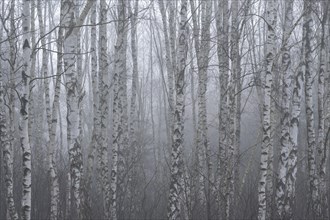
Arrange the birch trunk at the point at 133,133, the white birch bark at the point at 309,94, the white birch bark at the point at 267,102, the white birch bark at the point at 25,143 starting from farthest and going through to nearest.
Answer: the birch trunk at the point at 133,133, the white birch bark at the point at 309,94, the white birch bark at the point at 267,102, the white birch bark at the point at 25,143

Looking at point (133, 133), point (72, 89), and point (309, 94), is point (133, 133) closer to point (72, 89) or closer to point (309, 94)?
point (309, 94)

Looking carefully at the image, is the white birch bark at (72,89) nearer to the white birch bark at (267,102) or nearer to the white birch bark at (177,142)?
the white birch bark at (177,142)

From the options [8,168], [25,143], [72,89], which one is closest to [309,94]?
[72,89]

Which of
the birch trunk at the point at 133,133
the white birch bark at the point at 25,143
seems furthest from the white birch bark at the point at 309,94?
the white birch bark at the point at 25,143

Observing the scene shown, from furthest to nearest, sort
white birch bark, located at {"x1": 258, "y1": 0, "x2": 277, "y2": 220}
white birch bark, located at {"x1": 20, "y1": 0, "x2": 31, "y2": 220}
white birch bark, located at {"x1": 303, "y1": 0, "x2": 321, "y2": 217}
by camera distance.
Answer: white birch bark, located at {"x1": 303, "y1": 0, "x2": 321, "y2": 217}, white birch bark, located at {"x1": 258, "y1": 0, "x2": 277, "y2": 220}, white birch bark, located at {"x1": 20, "y1": 0, "x2": 31, "y2": 220}

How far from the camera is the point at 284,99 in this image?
677cm

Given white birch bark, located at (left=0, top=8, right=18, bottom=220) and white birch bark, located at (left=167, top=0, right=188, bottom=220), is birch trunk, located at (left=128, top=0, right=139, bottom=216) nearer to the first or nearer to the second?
white birch bark, located at (left=167, top=0, right=188, bottom=220)

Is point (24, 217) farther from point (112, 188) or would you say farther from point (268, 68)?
point (268, 68)

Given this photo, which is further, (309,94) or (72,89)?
(309,94)

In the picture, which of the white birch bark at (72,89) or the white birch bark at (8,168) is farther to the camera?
the white birch bark at (8,168)

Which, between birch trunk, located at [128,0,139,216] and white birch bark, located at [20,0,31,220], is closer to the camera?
white birch bark, located at [20,0,31,220]

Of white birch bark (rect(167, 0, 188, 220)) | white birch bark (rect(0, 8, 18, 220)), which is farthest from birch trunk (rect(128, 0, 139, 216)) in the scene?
white birch bark (rect(0, 8, 18, 220))

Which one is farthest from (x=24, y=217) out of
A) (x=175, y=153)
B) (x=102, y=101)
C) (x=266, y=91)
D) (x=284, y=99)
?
(x=284, y=99)

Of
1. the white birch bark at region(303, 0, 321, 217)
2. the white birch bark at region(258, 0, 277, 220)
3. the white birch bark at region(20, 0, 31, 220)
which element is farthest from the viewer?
the white birch bark at region(303, 0, 321, 217)
